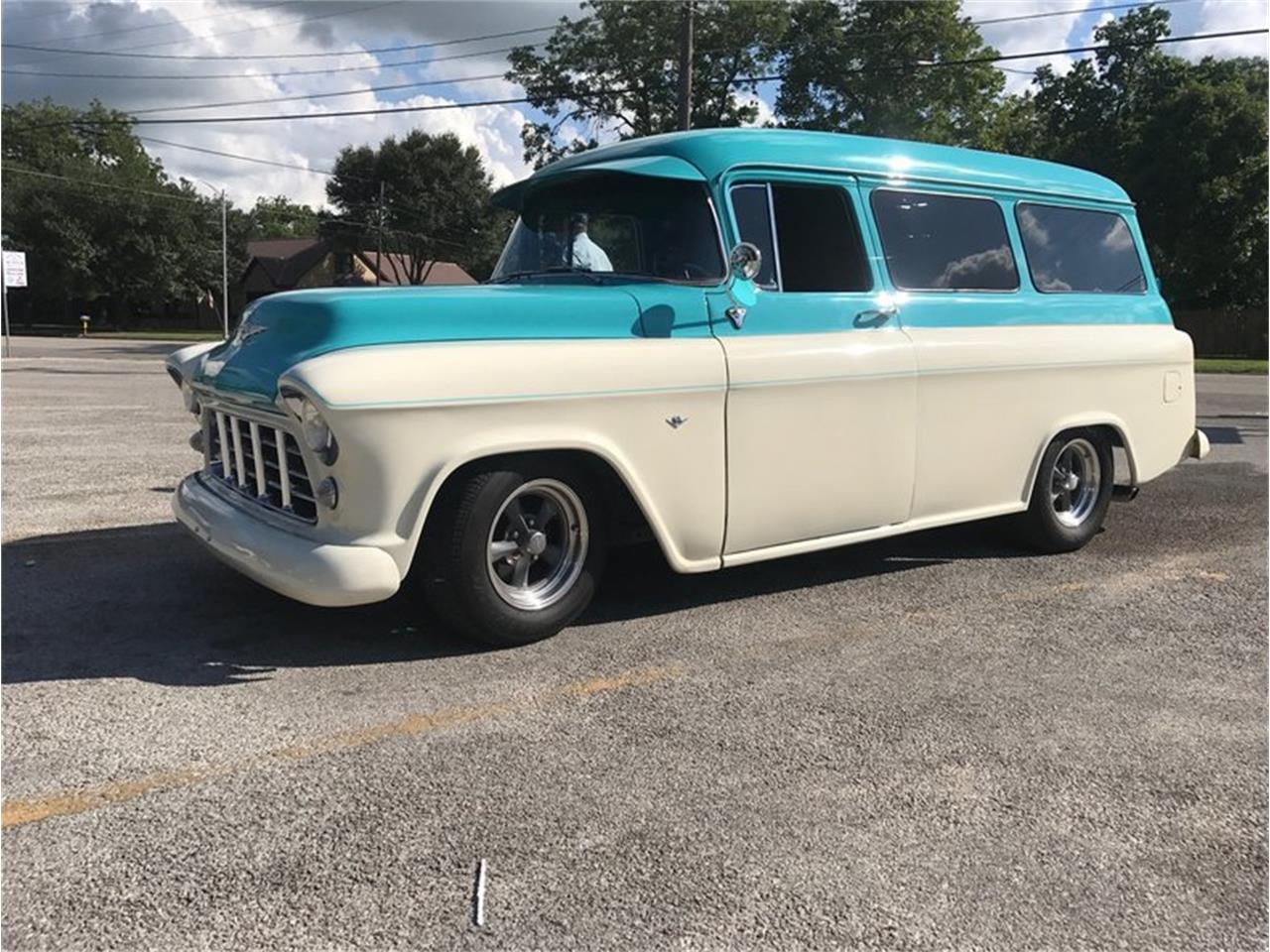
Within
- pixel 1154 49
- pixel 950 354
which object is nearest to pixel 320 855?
pixel 950 354

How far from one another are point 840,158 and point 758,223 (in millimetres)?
667

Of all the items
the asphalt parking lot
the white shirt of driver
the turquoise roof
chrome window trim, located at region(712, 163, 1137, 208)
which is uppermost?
the turquoise roof

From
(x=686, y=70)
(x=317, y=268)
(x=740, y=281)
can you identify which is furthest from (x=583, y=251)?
(x=317, y=268)

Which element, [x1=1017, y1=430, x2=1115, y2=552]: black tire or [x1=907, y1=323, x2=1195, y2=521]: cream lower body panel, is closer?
[x1=907, y1=323, x2=1195, y2=521]: cream lower body panel

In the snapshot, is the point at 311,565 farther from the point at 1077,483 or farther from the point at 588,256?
the point at 1077,483

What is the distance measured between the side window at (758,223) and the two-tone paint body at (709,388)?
0.20 ft

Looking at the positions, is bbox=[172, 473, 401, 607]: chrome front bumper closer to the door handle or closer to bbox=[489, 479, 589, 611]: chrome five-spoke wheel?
bbox=[489, 479, 589, 611]: chrome five-spoke wheel

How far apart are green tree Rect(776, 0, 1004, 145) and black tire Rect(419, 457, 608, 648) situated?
96.4ft

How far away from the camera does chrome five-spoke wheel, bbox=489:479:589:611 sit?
405 centimetres

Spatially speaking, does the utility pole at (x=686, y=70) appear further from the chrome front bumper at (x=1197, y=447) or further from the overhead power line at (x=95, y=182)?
the overhead power line at (x=95, y=182)

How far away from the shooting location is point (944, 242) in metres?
5.21

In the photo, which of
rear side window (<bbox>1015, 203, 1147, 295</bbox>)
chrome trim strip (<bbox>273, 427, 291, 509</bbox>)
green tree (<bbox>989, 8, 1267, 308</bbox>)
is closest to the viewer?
chrome trim strip (<bbox>273, 427, 291, 509</bbox>)

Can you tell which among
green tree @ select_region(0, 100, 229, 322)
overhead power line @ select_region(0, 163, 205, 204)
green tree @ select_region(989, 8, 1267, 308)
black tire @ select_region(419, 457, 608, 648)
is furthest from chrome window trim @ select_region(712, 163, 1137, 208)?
overhead power line @ select_region(0, 163, 205, 204)

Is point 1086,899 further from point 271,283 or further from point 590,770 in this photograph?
point 271,283
